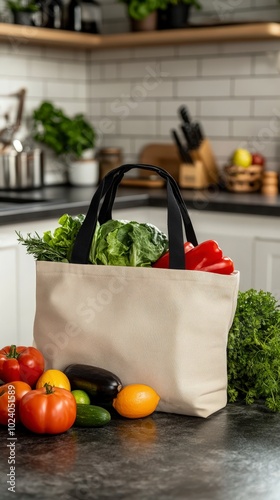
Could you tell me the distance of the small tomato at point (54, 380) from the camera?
1324 millimetres

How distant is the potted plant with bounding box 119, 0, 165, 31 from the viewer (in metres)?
4.21

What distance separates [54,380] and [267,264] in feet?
7.67

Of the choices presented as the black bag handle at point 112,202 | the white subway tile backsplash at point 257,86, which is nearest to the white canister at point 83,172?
the white subway tile backsplash at point 257,86

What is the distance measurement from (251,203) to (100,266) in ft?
7.56

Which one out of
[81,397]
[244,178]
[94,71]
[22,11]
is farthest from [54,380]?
[94,71]

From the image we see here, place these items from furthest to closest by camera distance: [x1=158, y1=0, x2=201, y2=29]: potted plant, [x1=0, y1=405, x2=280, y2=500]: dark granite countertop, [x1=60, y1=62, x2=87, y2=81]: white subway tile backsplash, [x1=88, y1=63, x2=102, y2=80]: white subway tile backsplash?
1. [x1=88, y1=63, x2=102, y2=80]: white subway tile backsplash
2. [x1=60, y1=62, x2=87, y2=81]: white subway tile backsplash
3. [x1=158, y1=0, x2=201, y2=29]: potted plant
4. [x1=0, y1=405, x2=280, y2=500]: dark granite countertop

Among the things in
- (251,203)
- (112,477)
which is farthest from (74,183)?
(112,477)

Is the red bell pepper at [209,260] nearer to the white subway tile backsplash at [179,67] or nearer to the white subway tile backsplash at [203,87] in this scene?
the white subway tile backsplash at [203,87]

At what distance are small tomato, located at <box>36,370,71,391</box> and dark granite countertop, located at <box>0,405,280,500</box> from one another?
0.27 ft

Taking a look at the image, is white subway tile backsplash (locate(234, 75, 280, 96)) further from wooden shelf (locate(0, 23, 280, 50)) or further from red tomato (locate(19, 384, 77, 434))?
red tomato (locate(19, 384, 77, 434))

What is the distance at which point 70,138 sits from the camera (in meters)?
4.39

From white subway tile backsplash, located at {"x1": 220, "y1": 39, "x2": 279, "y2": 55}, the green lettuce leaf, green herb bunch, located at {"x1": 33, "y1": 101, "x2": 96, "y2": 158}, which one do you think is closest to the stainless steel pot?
green herb bunch, located at {"x1": 33, "y1": 101, "x2": 96, "y2": 158}

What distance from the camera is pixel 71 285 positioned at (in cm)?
139

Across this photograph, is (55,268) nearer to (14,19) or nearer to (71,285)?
(71,285)
